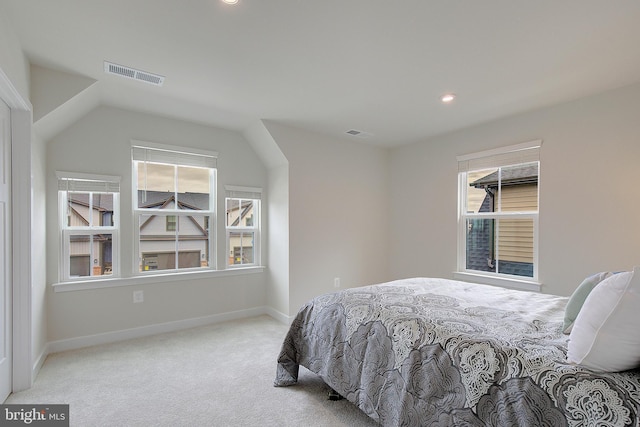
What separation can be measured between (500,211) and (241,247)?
3.29 meters

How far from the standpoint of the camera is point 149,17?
188 centimetres

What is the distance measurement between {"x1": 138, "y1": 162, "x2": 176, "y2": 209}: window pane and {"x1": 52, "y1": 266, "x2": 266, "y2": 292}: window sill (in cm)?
81

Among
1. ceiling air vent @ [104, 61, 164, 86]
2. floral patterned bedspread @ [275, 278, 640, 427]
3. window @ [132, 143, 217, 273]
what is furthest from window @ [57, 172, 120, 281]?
floral patterned bedspread @ [275, 278, 640, 427]

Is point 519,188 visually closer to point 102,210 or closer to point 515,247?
point 515,247

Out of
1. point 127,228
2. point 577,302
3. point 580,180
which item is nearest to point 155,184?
point 127,228

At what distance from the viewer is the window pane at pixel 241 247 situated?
163 inches

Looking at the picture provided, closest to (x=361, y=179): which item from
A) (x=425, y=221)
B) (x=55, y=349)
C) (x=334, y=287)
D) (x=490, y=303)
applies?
(x=425, y=221)

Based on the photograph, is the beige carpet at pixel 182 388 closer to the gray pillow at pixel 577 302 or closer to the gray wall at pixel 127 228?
the gray wall at pixel 127 228

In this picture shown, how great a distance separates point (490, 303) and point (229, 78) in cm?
268

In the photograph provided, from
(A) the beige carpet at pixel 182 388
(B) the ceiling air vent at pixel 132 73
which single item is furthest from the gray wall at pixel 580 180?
(B) the ceiling air vent at pixel 132 73

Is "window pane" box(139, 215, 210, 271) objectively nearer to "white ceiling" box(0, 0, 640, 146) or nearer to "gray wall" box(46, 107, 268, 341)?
"gray wall" box(46, 107, 268, 341)

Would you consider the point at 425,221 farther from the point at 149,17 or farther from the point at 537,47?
the point at 149,17

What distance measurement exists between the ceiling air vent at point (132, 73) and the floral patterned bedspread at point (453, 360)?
233 centimetres

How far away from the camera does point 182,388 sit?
2.33m
